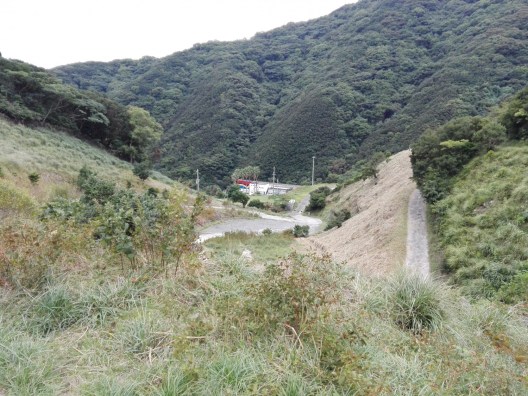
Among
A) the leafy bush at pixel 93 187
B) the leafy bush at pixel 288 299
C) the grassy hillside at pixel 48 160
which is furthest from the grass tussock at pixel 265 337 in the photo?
the grassy hillside at pixel 48 160

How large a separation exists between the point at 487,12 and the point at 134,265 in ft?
341

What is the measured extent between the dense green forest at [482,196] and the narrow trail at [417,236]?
66 centimetres

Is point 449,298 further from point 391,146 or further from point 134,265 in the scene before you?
point 391,146

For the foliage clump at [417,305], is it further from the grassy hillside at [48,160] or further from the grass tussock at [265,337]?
the grassy hillside at [48,160]

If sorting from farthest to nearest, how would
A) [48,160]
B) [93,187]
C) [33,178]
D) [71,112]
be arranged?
[71,112]
[48,160]
[33,178]
[93,187]

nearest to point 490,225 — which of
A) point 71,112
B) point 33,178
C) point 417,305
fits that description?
point 417,305

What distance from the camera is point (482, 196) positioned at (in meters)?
13.1

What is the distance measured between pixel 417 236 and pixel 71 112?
3308 cm

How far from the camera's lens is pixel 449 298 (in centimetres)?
392

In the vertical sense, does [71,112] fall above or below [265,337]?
above

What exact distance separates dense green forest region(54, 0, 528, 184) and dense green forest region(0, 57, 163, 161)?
70.0 ft

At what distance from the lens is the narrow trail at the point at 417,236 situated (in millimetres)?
12227

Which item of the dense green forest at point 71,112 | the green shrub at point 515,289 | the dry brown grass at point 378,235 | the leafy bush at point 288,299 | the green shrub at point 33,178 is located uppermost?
the dense green forest at point 71,112

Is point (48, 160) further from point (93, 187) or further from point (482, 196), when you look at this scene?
point (482, 196)
